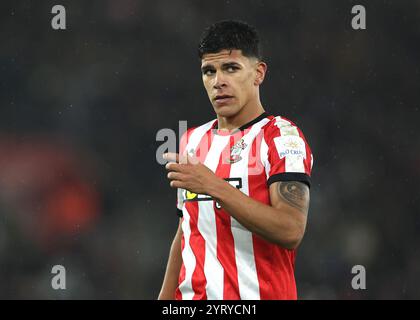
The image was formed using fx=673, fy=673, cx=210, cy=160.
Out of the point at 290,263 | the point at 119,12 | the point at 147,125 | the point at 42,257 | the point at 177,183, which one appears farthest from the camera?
the point at 119,12

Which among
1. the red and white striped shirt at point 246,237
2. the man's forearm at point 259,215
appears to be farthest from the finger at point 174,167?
the red and white striped shirt at point 246,237

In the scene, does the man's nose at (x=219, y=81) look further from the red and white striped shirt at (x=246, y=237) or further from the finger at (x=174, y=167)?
the finger at (x=174, y=167)

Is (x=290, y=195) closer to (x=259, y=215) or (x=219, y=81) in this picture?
(x=259, y=215)

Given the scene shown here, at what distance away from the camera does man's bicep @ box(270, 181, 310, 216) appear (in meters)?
2.72

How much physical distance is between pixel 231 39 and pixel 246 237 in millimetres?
923

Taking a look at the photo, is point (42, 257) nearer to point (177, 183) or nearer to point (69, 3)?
point (69, 3)

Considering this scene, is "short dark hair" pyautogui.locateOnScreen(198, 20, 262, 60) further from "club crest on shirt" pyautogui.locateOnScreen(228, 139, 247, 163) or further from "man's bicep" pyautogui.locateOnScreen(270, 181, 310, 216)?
"man's bicep" pyautogui.locateOnScreen(270, 181, 310, 216)

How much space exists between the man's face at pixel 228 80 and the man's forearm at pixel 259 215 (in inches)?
21.5

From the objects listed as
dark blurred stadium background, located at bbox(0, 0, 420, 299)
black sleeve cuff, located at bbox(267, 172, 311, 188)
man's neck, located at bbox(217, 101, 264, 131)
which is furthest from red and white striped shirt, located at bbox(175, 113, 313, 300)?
dark blurred stadium background, located at bbox(0, 0, 420, 299)

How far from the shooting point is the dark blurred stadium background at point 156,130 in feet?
22.0

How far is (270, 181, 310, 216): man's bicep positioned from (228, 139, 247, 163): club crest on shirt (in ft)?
0.90

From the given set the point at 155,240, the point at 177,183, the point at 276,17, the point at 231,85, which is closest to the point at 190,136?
the point at 231,85

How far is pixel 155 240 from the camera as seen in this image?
6750mm
